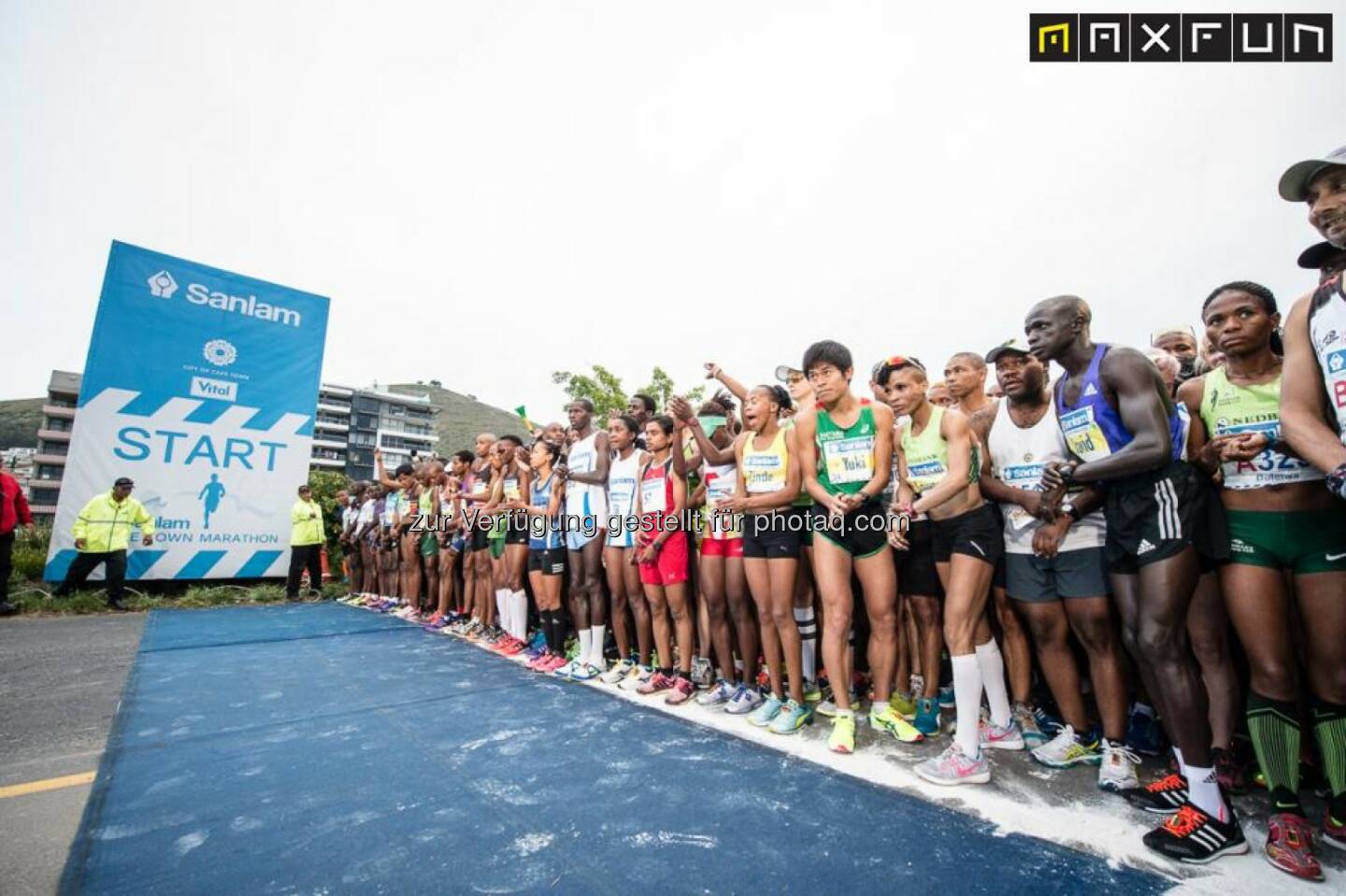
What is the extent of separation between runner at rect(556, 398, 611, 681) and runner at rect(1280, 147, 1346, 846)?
409 centimetres

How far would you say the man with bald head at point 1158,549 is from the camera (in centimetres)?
207

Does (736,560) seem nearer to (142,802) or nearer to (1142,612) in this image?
(1142,612)

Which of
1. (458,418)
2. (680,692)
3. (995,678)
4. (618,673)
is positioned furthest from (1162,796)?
(458,418)

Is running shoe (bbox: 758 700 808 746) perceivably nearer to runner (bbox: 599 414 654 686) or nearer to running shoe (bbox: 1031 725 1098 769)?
running shoe (bbox: 1031 725 1098 769)

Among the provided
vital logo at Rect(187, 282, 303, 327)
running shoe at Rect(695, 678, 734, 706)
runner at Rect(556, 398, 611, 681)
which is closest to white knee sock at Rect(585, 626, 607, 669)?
runner at Rect(556, 398, 611, 681)

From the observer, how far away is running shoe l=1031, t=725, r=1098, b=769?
272 cm

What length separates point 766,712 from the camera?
3461 mm

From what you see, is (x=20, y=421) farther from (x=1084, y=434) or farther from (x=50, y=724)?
(x=1084, y=434)

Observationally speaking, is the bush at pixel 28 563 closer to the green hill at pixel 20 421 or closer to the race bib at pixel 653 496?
the race bib at pixel 653 496

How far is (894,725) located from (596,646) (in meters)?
2.54

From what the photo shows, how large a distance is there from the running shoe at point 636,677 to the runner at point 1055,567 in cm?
255
